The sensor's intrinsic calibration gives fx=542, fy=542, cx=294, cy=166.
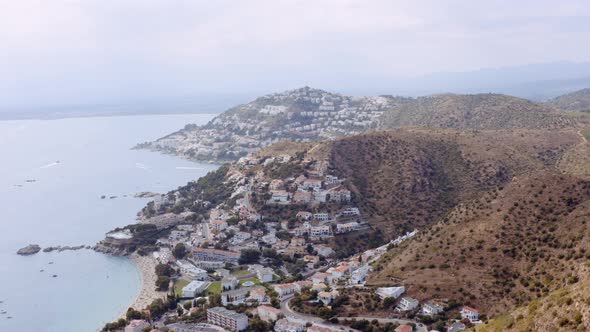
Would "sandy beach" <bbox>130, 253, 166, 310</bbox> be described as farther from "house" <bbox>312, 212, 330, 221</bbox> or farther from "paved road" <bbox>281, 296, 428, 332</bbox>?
"house" <bbox>312, 212, 330, 221</bbox>

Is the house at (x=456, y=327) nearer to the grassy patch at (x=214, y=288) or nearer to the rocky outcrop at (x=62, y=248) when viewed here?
the grassy patch at (x=214, y=288)

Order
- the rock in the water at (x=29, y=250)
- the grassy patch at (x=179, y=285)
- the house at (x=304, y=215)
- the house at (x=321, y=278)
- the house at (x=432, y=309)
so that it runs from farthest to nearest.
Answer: the rock in the water at (x=29, y=250) < the house at (x=304, y=215) < the grassy patch at (x=179, y=285) < the house at (x=321, y=278) < the house at (x=432, y=309)

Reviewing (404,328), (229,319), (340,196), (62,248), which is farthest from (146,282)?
(404,328)

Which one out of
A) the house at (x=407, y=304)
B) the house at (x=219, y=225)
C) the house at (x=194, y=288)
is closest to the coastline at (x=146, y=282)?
the house at (x=194, y=288)

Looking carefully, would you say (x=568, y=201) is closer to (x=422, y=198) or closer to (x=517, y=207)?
(x=517, y=207)

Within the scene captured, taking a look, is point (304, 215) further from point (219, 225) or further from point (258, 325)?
point (258, 325)

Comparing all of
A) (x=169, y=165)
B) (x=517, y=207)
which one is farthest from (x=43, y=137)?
(x=517, y=207)

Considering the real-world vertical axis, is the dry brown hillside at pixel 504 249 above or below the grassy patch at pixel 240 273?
above

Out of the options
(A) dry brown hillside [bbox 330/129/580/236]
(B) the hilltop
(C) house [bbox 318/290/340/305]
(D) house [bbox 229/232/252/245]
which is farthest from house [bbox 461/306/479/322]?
(B) the hilltop
